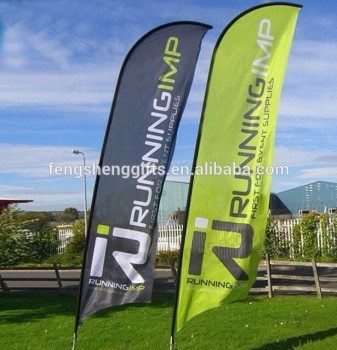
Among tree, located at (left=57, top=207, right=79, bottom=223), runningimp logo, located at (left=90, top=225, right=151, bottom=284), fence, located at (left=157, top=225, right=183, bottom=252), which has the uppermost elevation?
tree, located at (left=57, top=207, right=79, bottom=223)

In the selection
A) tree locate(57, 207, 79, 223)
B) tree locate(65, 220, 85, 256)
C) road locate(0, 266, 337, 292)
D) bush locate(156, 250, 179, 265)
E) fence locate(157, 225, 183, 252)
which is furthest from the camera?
tree locate(57, 207, 79, 223)

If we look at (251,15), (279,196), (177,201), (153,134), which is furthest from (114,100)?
(279,196)

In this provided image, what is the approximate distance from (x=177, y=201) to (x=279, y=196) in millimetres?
10242

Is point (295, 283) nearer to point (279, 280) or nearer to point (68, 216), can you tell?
point (279, 280)

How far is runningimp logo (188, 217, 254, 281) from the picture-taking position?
770cm

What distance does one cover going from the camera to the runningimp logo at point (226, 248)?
7.70m

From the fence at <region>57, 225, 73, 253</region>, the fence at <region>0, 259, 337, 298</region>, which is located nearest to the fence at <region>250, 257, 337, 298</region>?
the fence at <region>0, 259, 337, 298</region>

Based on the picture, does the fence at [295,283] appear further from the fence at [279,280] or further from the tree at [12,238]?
the tree at [12,238]

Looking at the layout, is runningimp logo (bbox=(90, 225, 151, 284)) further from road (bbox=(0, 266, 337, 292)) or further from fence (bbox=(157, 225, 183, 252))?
fence (bbox=(157, 225, 183, 252))

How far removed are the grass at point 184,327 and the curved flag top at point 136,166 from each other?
167 centimetres

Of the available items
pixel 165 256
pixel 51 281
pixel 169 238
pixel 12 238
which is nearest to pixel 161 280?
pixel 51 281

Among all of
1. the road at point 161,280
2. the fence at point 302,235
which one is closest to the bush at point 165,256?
the road at point 161,280

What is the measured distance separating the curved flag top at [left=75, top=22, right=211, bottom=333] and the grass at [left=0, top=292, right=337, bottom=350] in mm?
1674

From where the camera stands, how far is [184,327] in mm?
10422
